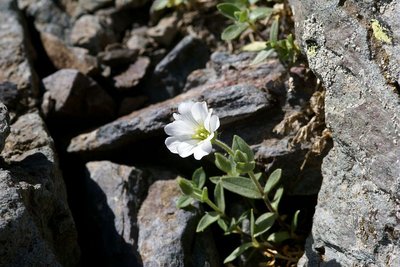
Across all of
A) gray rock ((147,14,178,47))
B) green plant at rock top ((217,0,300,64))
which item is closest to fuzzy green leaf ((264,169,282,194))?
green plant at rock top ((217,0,300,64))

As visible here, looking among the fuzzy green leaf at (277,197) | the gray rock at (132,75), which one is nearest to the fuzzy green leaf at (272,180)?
the fuzzy green leaf at (277,197)

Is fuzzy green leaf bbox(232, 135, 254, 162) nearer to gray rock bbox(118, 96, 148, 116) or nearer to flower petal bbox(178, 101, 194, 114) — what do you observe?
flower petal bbox(178, 101, 194, 114)

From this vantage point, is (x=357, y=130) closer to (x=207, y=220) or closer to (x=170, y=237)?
(x=207, y=220)

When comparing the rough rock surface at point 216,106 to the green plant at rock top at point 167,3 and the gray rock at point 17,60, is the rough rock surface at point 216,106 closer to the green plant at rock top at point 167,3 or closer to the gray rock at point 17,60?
the gray rock at point 17,60

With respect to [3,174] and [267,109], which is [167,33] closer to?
[267,109]

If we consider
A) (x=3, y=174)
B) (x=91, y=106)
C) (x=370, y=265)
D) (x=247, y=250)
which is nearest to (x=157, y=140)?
(x=91, y=106)

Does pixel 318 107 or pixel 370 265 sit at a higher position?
pixel 318 107

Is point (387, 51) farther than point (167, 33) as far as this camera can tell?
No
